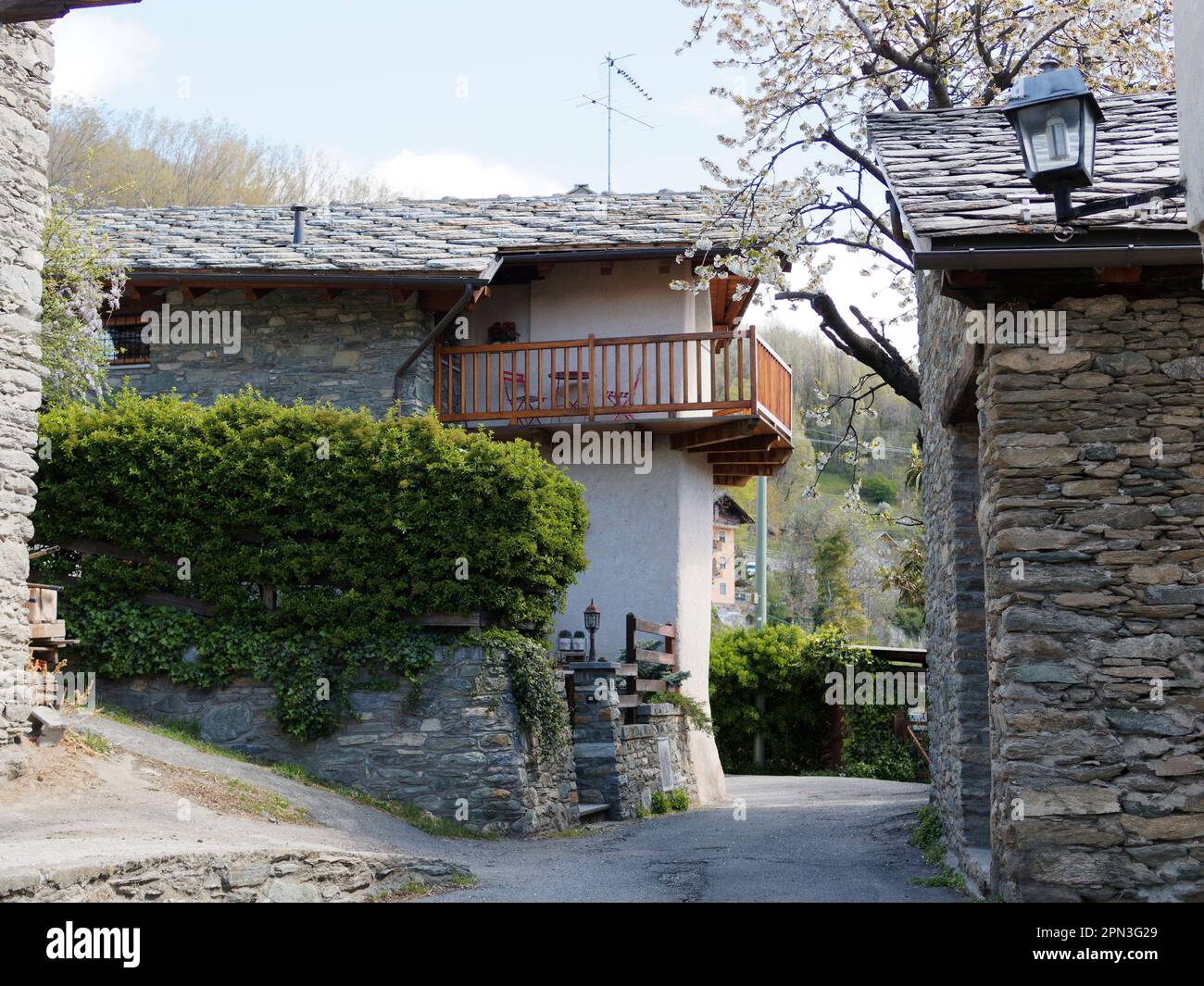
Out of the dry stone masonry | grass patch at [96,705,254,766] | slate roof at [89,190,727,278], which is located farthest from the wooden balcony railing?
the dry stone masonry

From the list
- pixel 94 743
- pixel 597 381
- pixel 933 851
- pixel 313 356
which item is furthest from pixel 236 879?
pixel 597 381

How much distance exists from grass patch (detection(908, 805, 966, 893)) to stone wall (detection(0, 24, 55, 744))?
621 centimetres

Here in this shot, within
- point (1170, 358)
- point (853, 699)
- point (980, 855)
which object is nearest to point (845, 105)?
point (1170, 358)

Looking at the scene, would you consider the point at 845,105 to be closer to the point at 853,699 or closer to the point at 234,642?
the point at 234,642

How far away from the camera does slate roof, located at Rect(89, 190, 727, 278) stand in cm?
1559

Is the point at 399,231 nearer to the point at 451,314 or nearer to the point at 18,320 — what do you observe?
the point at 451,314

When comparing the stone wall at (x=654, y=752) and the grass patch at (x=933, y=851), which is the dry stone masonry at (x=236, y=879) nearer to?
the grass patch at (x=933, y=851)

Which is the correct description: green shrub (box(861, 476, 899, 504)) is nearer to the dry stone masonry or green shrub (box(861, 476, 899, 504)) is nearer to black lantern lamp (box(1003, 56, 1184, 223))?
the dry stone masonry

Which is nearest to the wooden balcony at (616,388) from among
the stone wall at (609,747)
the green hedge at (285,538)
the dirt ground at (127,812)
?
the stone wall at (609,747)

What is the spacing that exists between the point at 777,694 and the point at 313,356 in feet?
36.4

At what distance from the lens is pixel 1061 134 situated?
5938mm

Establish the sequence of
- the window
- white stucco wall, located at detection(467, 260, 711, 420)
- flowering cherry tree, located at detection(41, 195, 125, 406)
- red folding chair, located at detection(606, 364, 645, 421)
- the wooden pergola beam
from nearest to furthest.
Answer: flowering cherry tree, located at detection(41, 195, 125, 406), red folding chair, located at detection(606, 364, 645, 421), the window, the wooden pergola beam, white stucco wall, located at detection(467, 260, 711, 420)

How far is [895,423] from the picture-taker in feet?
167
